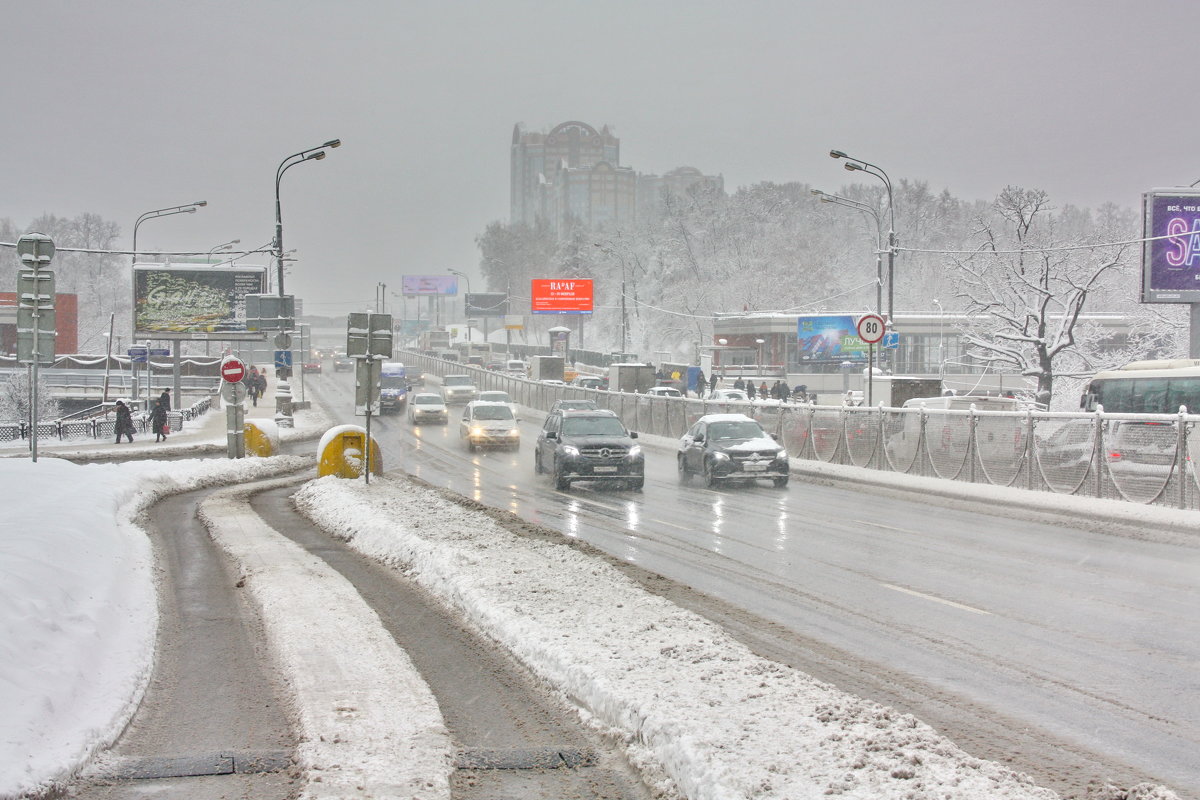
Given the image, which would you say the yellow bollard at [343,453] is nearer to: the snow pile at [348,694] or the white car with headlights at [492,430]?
the snow pile at [348,694]

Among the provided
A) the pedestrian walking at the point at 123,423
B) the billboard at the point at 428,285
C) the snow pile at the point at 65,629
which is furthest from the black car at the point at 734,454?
the billboard at the point at 428,285

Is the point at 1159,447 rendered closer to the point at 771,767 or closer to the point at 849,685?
the point at 849,685

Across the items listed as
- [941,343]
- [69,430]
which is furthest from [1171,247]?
[69,430]

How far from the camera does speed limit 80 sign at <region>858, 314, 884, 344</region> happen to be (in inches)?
1123

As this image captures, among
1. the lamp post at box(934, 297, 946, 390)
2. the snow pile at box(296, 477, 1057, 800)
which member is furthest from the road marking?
the lamp post at box(934, 297, 946, 390)

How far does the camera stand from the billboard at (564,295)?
98125 mm

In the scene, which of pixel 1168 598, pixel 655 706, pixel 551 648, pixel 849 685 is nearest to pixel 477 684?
pixel 551 648

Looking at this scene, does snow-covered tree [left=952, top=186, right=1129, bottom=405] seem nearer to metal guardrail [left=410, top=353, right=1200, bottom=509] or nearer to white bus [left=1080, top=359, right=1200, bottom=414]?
metal guardrail [left=410, top=353, right=1200, bottom=509]

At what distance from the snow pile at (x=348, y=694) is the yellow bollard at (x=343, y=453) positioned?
11308 millimetres

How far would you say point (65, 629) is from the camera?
842 centimetres

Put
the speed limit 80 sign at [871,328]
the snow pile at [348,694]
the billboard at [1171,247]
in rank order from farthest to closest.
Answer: the billboard at [1171,247] → the speed limit 80 sign at [871,328] → the snow pile at [348,694]

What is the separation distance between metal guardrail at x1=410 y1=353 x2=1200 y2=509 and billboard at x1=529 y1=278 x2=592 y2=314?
→ 6254 centimetres

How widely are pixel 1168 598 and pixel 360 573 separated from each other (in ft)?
28.0

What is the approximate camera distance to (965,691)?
753 centimetres
